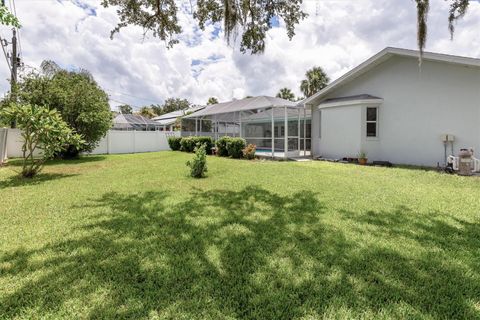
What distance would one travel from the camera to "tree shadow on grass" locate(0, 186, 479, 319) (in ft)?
7.26

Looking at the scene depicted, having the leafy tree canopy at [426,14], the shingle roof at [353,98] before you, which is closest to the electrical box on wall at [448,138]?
the shingle roof at [353,98]

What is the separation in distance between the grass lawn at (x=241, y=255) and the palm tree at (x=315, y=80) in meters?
26.7

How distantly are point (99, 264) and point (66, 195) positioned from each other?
4.20 meters

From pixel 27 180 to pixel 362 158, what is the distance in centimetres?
1349

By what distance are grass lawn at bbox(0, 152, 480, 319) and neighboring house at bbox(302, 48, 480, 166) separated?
523cm

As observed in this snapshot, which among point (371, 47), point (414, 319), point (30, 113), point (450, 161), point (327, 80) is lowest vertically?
point (414, 319)

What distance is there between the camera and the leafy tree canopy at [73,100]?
13.2 meters

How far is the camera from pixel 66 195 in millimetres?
6141

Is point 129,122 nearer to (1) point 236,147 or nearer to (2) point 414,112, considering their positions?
(1) point 236,147

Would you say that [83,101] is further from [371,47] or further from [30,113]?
[371,47]

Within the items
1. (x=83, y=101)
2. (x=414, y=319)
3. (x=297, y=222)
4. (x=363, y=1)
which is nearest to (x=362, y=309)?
(x=414, y=319)

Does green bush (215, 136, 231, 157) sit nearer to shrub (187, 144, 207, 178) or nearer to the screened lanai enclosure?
the screened lanai enclosure

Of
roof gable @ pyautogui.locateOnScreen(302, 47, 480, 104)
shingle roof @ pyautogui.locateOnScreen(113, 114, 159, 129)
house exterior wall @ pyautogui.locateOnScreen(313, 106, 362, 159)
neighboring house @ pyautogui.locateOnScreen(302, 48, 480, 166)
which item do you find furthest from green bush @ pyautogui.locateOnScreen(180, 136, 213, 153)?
shingle roof @ pyautogui.locateOnScreen(113, 114, 159, 129)

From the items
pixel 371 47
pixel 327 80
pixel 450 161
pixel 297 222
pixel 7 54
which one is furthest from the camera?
pixel 327 80
